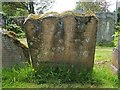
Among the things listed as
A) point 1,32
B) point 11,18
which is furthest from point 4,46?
point 11,18

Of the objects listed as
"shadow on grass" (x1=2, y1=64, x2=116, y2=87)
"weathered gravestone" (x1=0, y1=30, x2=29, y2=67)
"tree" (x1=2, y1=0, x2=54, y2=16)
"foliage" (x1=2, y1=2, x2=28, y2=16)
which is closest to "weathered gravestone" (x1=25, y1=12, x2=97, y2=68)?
"shadow on grass" (x1=2, y1=64, x2=116, y2=87)

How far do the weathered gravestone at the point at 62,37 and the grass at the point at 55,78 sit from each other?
0.35ft

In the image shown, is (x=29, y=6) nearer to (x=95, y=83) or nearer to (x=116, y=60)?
(x=116, y=60)

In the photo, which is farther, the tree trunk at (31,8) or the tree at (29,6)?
the tree trunk at (31,8)

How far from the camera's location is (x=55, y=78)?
2338mm

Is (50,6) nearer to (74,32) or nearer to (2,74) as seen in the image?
(74,32)

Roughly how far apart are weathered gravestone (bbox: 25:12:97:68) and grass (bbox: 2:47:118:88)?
11 centimetres

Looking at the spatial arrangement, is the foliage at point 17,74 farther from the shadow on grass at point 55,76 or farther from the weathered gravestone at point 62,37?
the weathered gravestone at point 62,37

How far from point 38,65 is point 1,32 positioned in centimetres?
53

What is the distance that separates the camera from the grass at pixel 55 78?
227 centimetres

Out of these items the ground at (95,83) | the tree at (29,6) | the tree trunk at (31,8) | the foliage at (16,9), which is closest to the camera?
the ground at (95,83)

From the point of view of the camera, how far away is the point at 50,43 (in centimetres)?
246

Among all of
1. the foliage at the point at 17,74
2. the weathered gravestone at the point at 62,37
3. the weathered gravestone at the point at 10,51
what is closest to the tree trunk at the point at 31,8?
the weathered gravestone at the point at 10,51

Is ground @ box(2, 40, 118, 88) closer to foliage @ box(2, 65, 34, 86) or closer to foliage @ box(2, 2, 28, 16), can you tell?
foliage @ box(2, 65, 34, 86)
